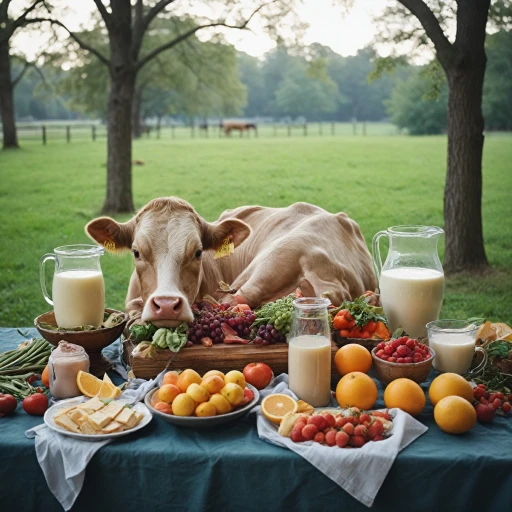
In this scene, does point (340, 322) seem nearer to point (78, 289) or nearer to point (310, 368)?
point (310, 368)

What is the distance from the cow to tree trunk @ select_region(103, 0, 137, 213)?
8.53 meters

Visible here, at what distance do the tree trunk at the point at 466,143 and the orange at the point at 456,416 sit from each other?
6.84 meters

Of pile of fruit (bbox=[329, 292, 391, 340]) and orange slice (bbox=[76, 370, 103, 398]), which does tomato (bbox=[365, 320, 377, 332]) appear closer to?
pile of fruit (bbox=[329, 292, 391, 340])

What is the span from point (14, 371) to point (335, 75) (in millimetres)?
56686

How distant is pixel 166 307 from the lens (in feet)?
10.5

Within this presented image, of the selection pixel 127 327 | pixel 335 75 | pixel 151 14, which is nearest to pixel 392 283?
pixel 127 327

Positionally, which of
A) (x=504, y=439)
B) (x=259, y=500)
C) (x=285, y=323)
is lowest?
(x=259, y=500)

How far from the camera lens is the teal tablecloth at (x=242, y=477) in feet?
8.02

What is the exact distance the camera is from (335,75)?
2248 inches

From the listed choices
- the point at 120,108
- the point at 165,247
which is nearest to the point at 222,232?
the point at 165,247

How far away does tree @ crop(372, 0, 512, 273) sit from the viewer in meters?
8.43

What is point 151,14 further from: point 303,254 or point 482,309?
point 303,254

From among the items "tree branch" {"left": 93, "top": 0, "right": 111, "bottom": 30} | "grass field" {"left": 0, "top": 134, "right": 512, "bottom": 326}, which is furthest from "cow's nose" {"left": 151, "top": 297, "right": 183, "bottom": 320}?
"tree branch" {"left": 93, "top": 0, "right": 111, "bottom": 30}

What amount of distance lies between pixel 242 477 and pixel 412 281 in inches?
56.5
